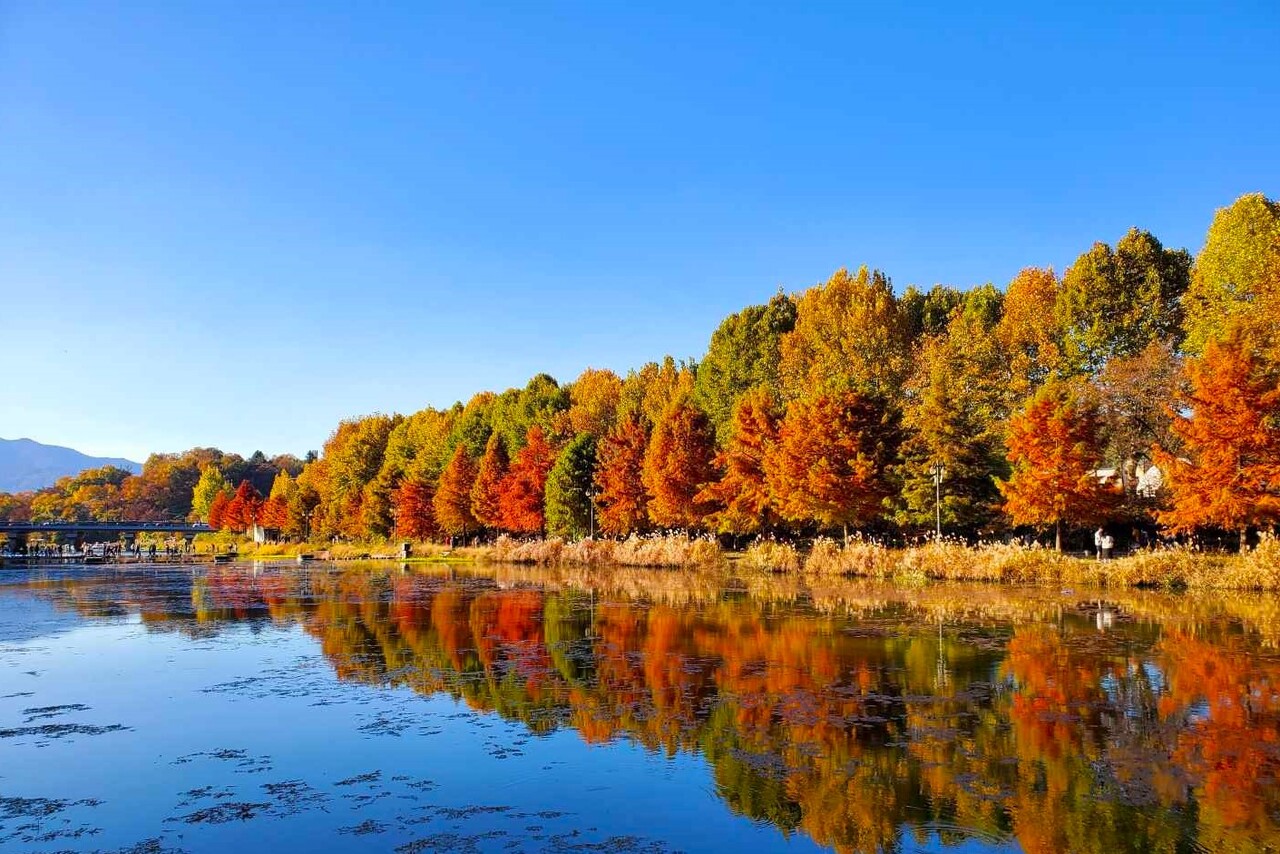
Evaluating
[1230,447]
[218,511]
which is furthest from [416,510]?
[218,511]

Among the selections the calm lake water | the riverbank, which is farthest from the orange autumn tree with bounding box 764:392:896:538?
the calm lake water

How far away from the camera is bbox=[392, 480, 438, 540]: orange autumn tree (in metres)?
82.4

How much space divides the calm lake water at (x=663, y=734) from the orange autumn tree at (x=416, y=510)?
56440 millimetres

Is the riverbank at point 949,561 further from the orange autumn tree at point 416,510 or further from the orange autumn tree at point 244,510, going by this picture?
the orange autumn tree at point 244,510

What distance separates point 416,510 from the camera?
271 feet

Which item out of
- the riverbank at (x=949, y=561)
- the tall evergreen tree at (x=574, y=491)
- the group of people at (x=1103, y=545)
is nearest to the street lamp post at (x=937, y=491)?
the riverbank at (x=949, y=561)

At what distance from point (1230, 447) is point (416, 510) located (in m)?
66.9

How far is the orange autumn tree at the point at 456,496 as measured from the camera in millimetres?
77750

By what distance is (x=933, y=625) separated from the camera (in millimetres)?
23266

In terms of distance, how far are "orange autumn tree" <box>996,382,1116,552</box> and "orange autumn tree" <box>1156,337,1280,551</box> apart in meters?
4.17

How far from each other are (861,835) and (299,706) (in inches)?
414

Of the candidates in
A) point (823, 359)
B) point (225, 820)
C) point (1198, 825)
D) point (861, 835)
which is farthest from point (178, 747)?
point (823, 359)

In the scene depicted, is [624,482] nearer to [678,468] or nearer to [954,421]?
[678,468]

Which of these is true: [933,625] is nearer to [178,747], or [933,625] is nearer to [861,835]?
[861,835]
